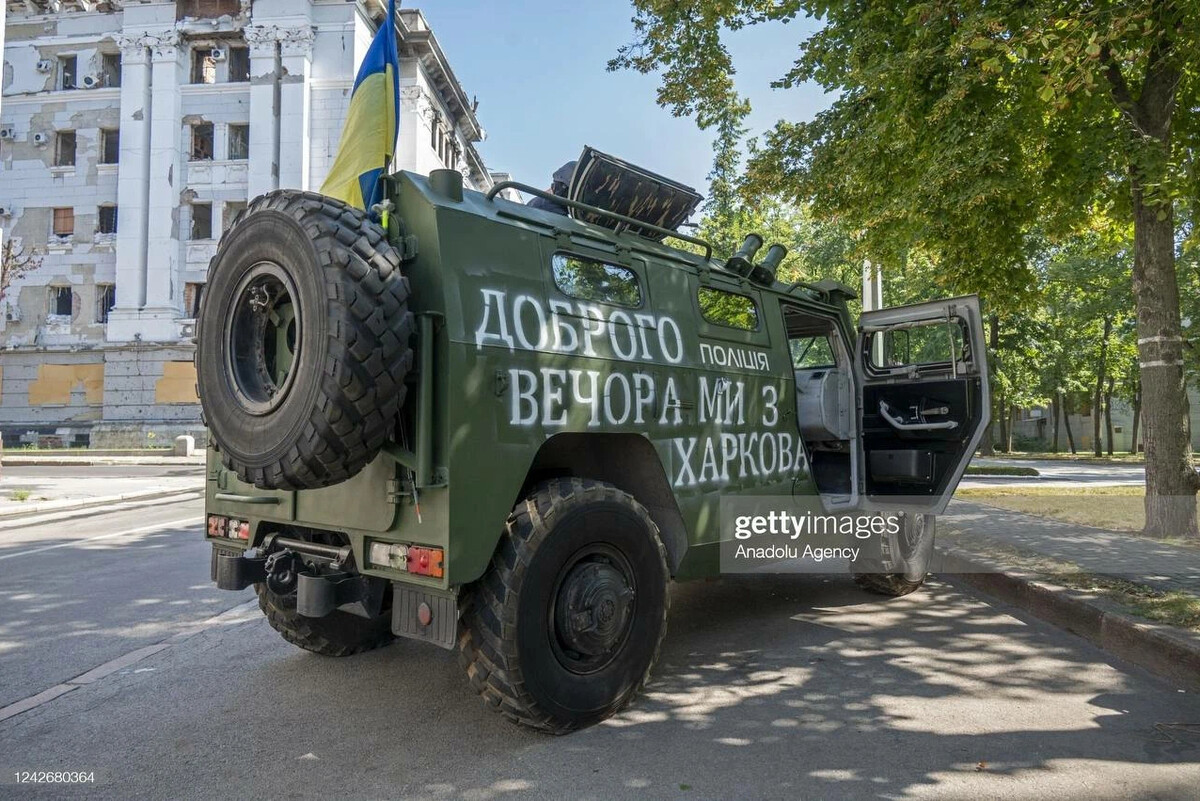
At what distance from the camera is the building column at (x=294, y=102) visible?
2853 centimetres

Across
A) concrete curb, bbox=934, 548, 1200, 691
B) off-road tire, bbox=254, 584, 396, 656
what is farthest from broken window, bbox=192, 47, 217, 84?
concrete curb, bbox=934, 548, 1200, 691

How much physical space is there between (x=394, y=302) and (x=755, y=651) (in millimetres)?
3274

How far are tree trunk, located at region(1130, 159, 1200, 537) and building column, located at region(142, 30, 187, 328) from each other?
29382mm

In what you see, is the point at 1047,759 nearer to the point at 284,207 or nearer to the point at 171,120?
the point at 284,207

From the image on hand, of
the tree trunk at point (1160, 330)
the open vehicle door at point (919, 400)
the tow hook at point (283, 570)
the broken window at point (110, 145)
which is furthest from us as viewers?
the broken window at point (110, 145)

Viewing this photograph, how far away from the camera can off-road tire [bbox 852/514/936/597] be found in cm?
613

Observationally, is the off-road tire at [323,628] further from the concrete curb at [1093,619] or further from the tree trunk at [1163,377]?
the tree trunk at [1163,377]

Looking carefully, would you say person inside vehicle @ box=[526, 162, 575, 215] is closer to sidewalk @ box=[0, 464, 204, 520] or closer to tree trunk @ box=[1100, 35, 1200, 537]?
tree trunk @ box=[1100, 35, 1200, 537]

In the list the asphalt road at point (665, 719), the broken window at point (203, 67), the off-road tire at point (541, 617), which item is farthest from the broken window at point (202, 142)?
the off-road tire at point (541, 617)

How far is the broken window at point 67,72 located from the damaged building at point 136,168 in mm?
143

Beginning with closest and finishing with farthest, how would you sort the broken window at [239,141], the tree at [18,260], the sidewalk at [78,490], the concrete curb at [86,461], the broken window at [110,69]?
the sidewalk at [78,490] < the concrete curb at [86,461] < the tree at [18,260] < the broken window at [239,141] < the broken window at [110,69]

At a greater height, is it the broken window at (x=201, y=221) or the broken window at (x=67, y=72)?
the broken window at (x=67, y=72)

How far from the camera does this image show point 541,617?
3482 millimetres

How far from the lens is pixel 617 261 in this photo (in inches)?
172
